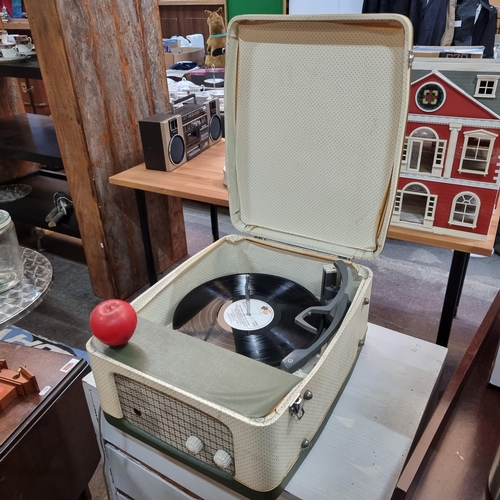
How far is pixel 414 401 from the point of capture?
760 millimetres

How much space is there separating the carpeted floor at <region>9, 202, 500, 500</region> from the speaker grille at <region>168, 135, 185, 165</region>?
0.75m

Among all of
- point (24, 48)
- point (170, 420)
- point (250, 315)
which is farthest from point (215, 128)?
point (170, 420)

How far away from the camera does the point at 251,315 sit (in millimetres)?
870

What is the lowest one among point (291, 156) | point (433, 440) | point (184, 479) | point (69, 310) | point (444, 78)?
point (69, 310)

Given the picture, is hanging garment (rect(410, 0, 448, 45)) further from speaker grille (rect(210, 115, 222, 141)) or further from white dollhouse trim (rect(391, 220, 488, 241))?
white dollhouse trim (rect(391, 220, 488, 241))

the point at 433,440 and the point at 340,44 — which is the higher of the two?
the point at 340,44

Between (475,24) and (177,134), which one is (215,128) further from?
(475,24)

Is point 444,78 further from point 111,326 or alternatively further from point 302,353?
point 111,326

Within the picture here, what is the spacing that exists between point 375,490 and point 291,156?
0.60 metres

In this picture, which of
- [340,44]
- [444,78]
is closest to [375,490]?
[340,44]

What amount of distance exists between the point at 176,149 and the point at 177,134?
2.2 inches

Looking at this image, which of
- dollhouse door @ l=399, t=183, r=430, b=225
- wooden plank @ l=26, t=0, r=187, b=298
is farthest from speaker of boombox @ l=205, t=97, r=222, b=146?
dollhouse door @ l=399, t=183, r=430, b=225

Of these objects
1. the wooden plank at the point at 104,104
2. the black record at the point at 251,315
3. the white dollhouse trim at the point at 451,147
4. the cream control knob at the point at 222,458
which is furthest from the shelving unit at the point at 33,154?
the cream control knob at the point at 222,458

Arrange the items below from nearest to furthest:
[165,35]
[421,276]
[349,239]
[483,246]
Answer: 1. [349,239]
2. [483,246]
3. [421,276]
4. [165,35]
